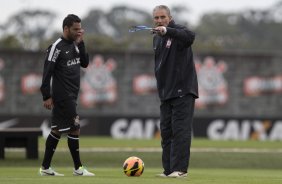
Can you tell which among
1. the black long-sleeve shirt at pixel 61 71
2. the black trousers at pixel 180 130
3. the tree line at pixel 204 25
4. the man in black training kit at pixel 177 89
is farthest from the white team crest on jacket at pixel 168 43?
the tree line at pixel 204 25

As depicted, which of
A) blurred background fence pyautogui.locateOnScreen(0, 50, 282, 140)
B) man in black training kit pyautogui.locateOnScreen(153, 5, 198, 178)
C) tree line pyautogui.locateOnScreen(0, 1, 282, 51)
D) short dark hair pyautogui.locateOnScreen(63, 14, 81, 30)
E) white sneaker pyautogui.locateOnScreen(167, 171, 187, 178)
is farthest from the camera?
tree line pyautogui.locateOnScreen(0, 1, 282, 51)

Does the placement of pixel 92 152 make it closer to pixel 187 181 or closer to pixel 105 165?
pixel 105 165

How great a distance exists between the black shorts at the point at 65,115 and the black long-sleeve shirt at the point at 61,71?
9cm

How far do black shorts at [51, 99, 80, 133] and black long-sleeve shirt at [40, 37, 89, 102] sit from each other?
0.30 ft

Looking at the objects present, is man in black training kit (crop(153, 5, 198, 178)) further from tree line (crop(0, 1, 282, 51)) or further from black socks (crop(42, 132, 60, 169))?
tree line (crop(0, 1, 282, 51))

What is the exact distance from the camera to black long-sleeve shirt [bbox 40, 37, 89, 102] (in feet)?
44.5

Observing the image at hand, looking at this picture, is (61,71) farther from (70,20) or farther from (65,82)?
(70,20)

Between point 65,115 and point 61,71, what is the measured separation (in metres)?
0.67

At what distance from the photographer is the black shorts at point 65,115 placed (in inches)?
540

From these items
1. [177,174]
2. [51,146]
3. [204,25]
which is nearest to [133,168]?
[177,174]

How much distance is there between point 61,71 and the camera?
13703mm

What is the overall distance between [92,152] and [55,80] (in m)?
9.84

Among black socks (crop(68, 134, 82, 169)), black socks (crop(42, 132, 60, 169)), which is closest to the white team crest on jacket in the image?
black socks (crop(68, 134, 82, 169))

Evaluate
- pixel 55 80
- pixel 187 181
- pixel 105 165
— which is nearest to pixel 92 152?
pixel 105 165
